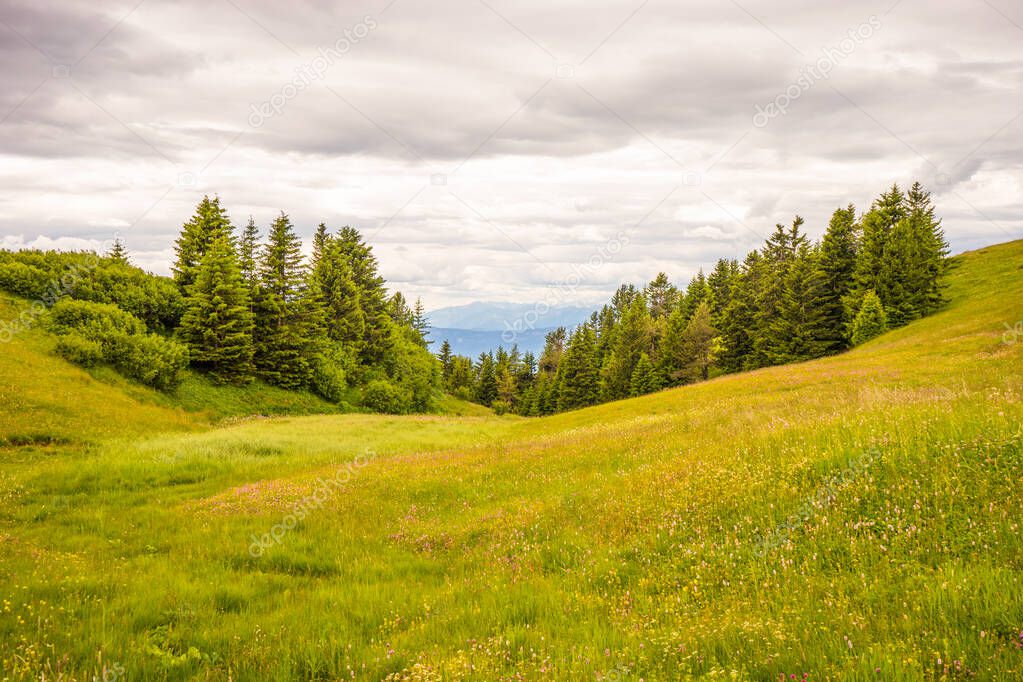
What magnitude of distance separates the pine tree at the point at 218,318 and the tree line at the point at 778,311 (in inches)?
2383

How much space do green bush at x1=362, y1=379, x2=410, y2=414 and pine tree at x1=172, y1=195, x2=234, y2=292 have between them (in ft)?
72.4

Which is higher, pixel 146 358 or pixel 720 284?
pixel 720 284

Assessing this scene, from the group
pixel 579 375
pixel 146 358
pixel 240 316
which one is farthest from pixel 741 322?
pixel 146 358

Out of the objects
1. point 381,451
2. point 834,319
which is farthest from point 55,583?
point 834,319

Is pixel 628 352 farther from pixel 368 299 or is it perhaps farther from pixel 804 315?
pixel 368 299

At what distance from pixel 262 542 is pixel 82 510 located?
629 centimetres

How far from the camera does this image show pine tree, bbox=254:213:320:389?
52625 millimetres

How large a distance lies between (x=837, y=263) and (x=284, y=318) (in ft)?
228

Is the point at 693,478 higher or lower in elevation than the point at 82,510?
higher

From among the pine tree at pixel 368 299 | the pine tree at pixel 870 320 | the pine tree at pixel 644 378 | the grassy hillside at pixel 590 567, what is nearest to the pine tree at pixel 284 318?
the pine tree at pixel 368 299

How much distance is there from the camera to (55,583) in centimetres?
696

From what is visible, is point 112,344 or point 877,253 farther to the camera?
point 877,253

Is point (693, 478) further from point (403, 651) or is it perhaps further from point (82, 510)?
point (82, 510)

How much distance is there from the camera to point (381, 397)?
199ft
